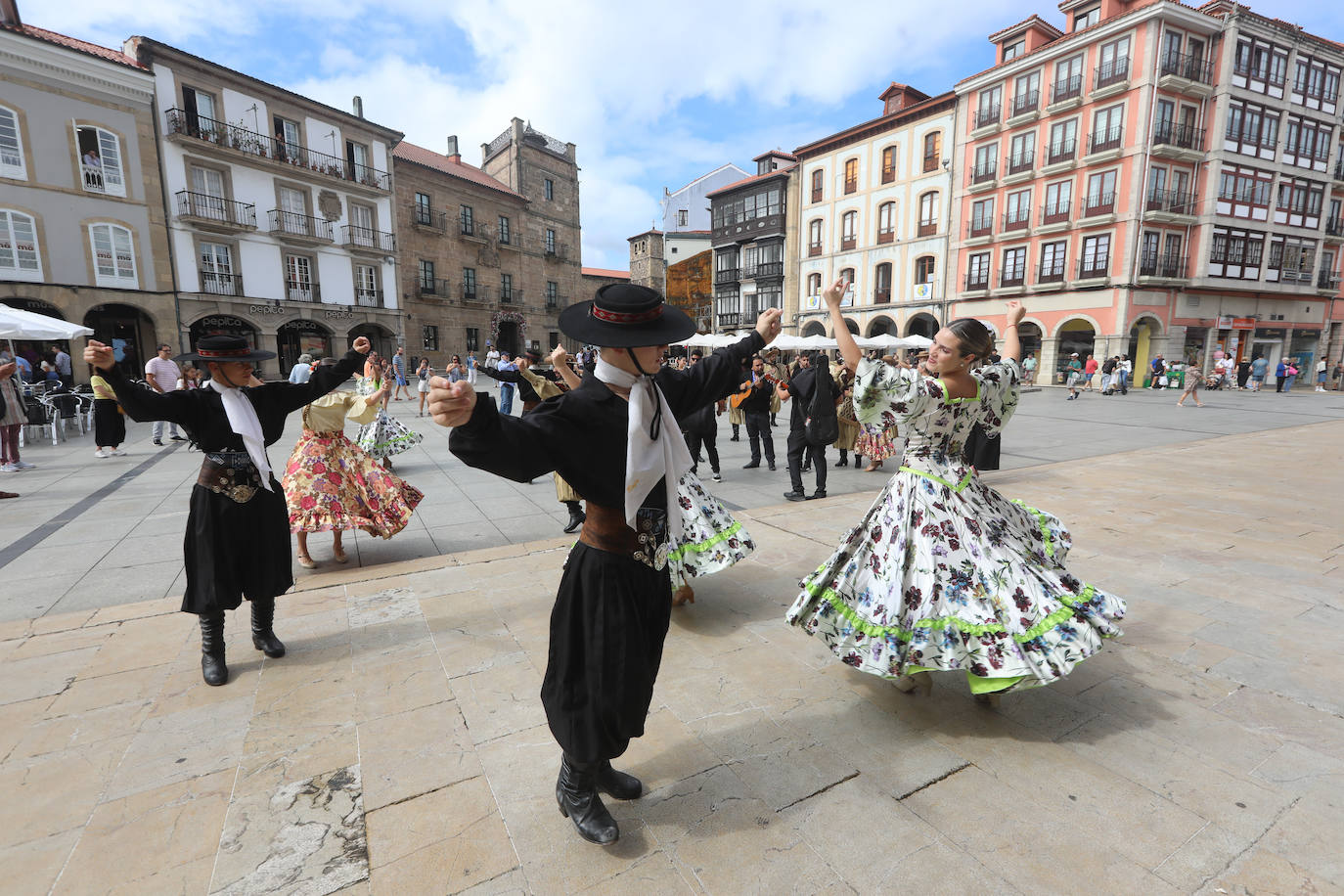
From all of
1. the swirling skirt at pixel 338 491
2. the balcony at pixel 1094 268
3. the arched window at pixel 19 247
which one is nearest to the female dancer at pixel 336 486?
the swirling skirt at pixel 338 491

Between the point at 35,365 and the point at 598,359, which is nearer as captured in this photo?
the point at 598,359

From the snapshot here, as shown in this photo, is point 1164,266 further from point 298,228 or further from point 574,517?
point 298,228

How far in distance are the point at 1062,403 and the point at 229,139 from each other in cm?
3027

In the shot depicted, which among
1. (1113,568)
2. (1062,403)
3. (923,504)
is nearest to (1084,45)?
(1062,403)

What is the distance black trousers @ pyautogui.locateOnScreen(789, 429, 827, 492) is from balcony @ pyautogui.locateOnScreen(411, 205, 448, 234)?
2862 cm

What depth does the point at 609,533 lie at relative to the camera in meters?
2.08

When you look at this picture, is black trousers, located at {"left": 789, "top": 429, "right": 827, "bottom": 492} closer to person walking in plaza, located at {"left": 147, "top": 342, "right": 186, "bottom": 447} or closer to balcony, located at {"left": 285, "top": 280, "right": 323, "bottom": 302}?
person walking in plaza, located at {"left": 147, "top": 342, "right": 186, "bottom": 447}

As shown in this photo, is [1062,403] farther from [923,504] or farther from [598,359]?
[598,359]

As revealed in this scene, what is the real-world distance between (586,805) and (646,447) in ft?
4.11

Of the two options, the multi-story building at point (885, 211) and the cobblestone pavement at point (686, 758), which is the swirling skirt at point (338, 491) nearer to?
the cobblestone pavement at point (686, 758)

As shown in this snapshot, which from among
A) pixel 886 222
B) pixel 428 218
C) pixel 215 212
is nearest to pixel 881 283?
pixel 886 222

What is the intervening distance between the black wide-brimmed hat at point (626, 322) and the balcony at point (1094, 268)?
98.4 feet

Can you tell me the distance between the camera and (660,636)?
7.25 feet

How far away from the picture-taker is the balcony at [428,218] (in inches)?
1188
